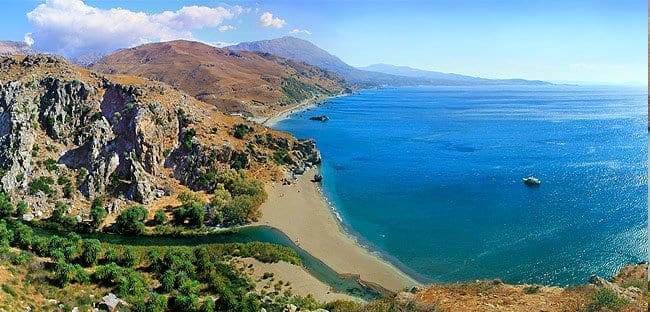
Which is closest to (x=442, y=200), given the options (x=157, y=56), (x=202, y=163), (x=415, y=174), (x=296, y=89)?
(x=415, y=174)

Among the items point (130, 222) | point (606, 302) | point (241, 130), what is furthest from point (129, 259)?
point (241, 130)

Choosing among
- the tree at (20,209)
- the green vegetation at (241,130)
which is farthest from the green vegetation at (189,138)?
the tree at (20,209)

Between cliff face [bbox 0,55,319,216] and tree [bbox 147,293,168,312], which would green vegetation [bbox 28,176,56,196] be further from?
tree [bbox 147,293,168,312]

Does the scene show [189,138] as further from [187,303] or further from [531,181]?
[531,181]

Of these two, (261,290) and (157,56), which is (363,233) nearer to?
(261,290)

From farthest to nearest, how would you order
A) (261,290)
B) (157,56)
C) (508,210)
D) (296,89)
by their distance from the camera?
(157,56), (296,89), (508,210), (261,290)

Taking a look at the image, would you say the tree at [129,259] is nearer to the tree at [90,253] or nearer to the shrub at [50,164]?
the tree at [90,253]
